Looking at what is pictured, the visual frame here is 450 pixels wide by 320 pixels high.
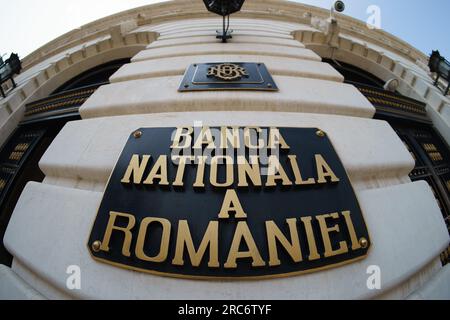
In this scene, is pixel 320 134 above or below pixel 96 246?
above

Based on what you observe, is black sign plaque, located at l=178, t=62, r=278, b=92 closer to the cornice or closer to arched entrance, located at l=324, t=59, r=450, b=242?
arched entrance, located at l=324, t=59, r=450, b=242

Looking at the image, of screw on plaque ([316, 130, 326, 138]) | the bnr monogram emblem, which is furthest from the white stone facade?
the bnr monogram emblem

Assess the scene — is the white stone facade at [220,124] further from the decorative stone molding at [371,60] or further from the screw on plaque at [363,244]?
the decorative stone molding at [371,60]

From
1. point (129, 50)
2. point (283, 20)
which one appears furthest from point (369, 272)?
point (283, 20)

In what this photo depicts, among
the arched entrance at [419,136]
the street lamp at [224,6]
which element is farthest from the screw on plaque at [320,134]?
the street lamp at [224,6]

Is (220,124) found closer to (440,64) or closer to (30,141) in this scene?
(30,141)

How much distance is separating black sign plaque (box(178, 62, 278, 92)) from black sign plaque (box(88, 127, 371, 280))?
0.73m

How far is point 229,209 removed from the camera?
3.42ft

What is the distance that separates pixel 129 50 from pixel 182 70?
3.03 metres

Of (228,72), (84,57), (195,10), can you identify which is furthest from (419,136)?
(84,57)

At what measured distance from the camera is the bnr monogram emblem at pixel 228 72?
1.96 m

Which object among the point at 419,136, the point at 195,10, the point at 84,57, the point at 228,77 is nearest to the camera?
the point at 228,77

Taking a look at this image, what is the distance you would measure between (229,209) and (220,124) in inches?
30.7

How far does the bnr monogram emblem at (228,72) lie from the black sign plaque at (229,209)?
2.97ft
